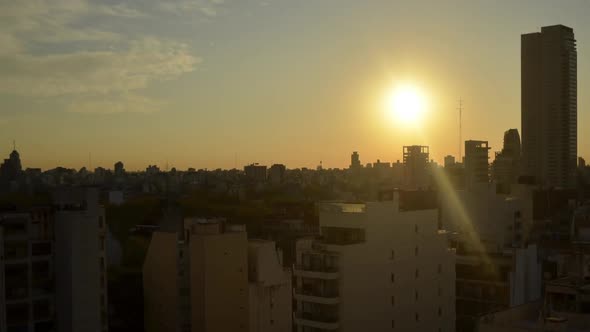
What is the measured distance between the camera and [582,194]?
8350 centimetres

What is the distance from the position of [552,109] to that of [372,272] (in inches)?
3744

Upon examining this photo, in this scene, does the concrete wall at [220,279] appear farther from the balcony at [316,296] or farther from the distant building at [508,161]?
the distant building at [508,161]

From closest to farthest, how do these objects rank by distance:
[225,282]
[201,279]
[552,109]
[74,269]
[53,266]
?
[74,269], [53,266], [225,282], [201,279], [552,109]

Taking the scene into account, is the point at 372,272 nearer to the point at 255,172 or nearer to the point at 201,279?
the point at 201,279

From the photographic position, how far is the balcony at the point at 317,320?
22.4 meters

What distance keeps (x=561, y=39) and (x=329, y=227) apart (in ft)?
314

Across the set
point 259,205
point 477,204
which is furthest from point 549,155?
point 477,204

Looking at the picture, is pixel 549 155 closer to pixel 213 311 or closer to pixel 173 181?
pixel 173 181

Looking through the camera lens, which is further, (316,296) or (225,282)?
(225,282)

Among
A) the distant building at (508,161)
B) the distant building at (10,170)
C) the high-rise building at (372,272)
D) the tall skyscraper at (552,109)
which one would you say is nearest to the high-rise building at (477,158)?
the distant building at (508,161)

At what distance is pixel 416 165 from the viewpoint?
8962cm

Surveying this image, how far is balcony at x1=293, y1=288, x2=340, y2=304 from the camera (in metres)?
22.4

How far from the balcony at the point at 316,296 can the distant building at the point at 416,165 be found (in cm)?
6401

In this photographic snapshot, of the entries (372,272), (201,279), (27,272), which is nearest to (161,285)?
(201,279)
